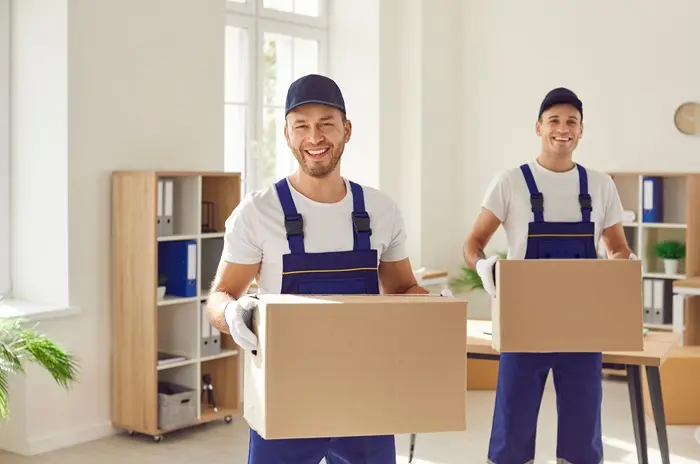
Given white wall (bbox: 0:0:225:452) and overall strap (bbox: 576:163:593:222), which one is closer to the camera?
overall strap (bbox: 576:163:593:222)

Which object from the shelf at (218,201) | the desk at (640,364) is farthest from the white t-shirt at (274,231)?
the shelf at (218,201)

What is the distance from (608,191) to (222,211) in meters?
2.38

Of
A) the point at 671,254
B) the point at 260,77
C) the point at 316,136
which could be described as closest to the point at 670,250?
the point at 671,254

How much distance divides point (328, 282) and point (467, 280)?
4386 mm

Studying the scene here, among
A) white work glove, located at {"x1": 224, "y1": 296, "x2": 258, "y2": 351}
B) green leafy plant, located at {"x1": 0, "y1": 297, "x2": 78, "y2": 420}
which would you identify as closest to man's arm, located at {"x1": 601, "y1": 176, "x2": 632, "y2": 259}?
white work glove, located at {"x1": 224, "y1": 296, "x2": 258, "y2": 351}

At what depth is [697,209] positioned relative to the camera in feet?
19.8

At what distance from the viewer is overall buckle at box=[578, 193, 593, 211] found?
11.8ft

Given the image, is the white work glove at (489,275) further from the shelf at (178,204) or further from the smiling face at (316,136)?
the shelf at (178,204)

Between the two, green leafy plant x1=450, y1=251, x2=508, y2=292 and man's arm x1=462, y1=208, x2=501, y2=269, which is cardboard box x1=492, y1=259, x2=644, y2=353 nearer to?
man's arm x1=462, y1=208, x2=501, y2=269

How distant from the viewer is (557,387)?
354 centimetres

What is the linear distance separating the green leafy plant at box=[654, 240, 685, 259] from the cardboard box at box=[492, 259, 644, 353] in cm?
301

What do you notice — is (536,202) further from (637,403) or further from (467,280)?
(467,280)

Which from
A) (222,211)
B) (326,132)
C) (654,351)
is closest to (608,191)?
(654,351)

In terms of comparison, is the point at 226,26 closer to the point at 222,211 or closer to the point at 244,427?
the point at 222,211
